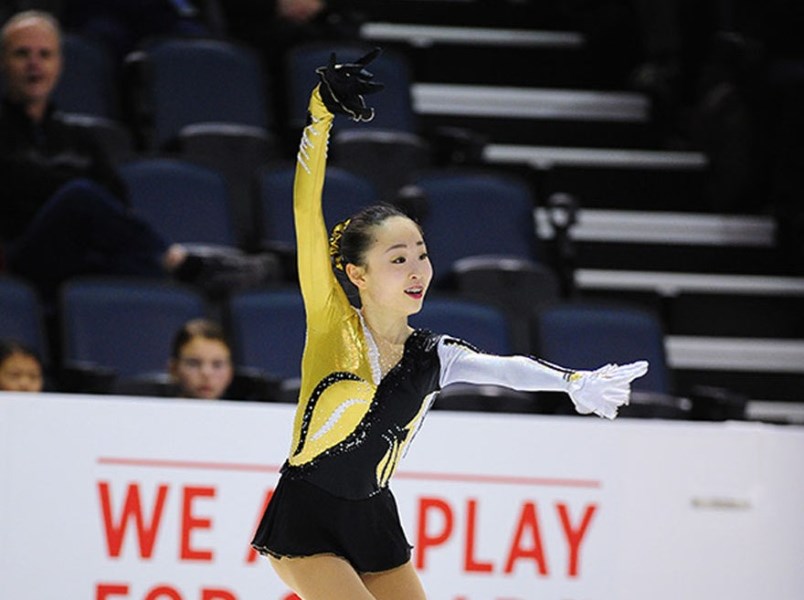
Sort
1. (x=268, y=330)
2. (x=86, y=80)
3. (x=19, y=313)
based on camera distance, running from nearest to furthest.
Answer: (x=19, y=313) < (x=268, y=330) < (x=86, y=80)

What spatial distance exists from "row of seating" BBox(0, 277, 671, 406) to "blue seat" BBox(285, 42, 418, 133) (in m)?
1.45

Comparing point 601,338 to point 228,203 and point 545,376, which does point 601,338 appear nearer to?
point 228,203

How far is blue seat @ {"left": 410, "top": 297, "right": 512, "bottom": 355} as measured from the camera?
243 inches

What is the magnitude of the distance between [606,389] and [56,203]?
3.36 meters

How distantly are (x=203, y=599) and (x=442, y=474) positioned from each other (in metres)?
0.79

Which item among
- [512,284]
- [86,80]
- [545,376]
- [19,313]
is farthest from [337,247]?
[86,80]

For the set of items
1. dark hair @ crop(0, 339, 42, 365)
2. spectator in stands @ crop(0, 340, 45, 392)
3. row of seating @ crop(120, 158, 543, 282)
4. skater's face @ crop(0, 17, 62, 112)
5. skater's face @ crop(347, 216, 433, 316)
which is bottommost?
spectator in stands @ crop(0, 340, 45, 392)

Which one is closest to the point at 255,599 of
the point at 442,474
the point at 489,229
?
the point at 442,474

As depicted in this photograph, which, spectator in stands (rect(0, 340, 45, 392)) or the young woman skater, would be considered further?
spectator in stands (rect(0, 340, 45, 392))

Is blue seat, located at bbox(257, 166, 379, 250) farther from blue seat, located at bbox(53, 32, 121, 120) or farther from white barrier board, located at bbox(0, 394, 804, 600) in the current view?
white barrier board, located at bbox(0, 394, 804, 600)

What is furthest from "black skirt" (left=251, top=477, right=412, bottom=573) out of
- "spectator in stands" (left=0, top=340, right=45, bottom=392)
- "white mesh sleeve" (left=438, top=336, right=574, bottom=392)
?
"spectator in stands" (left=0, top=340, right=45, bottom=392)

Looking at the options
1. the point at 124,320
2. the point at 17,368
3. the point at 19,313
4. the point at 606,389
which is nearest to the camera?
the point at 606,389

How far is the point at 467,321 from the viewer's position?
622cm

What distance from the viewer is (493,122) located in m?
8.53
